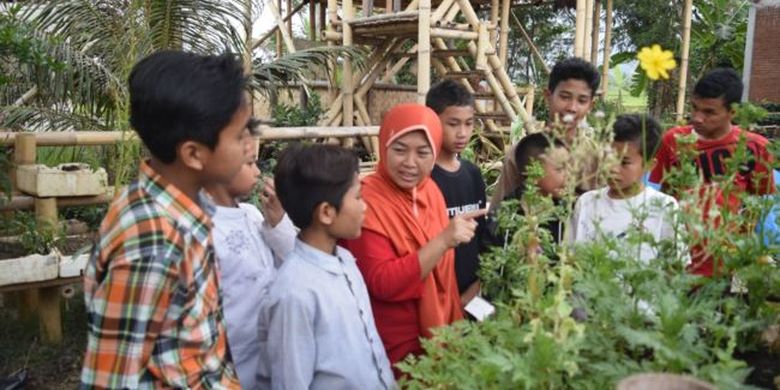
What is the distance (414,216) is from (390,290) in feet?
0.97

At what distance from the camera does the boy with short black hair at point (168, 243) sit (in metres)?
1.22

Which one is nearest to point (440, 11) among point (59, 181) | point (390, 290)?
point (59, 181)

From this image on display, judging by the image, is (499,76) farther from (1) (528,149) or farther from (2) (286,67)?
(1) (528,149)

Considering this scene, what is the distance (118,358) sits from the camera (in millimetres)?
1225

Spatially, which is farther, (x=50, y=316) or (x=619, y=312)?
(x=50, y=316)

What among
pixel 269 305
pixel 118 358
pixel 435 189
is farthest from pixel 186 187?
pixel 435 189

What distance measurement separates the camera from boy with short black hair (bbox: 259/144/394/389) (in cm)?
170

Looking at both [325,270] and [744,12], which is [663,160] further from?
[744,12]

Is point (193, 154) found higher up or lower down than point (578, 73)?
lower down

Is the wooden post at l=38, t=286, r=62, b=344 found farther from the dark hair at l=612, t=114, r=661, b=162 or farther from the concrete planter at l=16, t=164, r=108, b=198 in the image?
the dark hair at l=612, t=114, r=661, b=162

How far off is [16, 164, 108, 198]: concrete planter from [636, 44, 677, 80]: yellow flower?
3.42m

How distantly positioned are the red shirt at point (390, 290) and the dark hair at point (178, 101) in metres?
0.81

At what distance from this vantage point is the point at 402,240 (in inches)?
81.9

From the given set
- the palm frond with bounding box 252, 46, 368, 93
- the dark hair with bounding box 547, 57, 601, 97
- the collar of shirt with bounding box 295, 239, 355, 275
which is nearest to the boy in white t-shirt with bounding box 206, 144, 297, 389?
the collar of shirt with bounding box 295, 239, 355, 275
